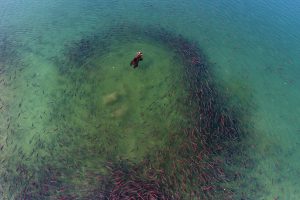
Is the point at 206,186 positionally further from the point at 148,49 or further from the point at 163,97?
the point at 148,49

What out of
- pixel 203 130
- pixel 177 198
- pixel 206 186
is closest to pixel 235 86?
pixel 203 130

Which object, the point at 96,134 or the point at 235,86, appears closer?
the point at 96,134

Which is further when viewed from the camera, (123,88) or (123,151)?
(123,88)

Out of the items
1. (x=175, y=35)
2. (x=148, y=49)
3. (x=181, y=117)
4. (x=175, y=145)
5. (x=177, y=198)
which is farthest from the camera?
(x=175, y=35)
